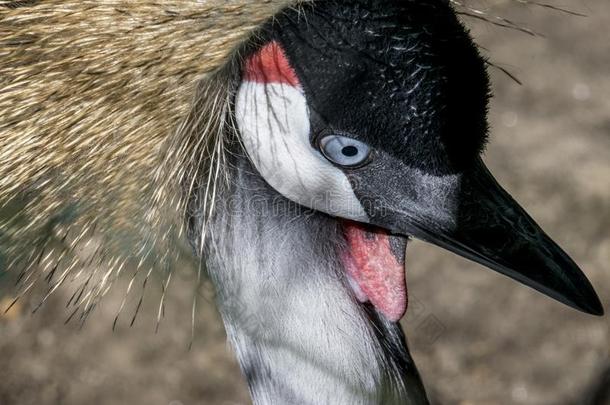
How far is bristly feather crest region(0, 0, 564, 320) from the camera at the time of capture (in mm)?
1192

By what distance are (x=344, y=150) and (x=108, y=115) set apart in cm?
30

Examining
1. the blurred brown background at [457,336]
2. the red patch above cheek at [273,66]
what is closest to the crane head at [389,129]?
the red patch above cheek at [273,66]

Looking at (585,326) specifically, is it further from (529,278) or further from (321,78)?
(321,78)

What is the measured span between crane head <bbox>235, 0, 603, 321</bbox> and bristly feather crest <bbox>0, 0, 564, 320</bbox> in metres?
0.05

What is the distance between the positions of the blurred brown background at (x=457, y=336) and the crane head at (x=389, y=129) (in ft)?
3.76

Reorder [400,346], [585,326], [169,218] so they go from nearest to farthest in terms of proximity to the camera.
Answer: [169,218] → [400,346] → [585,326]

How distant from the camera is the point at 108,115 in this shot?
1.22 m

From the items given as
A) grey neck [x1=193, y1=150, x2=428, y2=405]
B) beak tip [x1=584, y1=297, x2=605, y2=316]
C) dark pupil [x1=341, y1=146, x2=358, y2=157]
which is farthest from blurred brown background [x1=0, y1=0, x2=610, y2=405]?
dark pupil [x1=341, y1=146, x2=358, y2=157]

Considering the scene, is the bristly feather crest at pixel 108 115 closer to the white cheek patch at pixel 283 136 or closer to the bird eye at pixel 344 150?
the white cheek patch at pixel 283 136

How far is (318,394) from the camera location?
4.63ft

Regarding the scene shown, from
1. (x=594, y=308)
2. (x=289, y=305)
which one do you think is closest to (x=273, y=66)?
(x=289, y=305)

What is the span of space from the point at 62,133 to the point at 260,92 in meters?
0.25

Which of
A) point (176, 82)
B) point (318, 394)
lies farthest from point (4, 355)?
point (176, 82)

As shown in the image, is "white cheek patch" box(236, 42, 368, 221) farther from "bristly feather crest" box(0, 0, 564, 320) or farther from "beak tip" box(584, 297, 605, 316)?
"beak tip" box(584, 297, 605, 316)
